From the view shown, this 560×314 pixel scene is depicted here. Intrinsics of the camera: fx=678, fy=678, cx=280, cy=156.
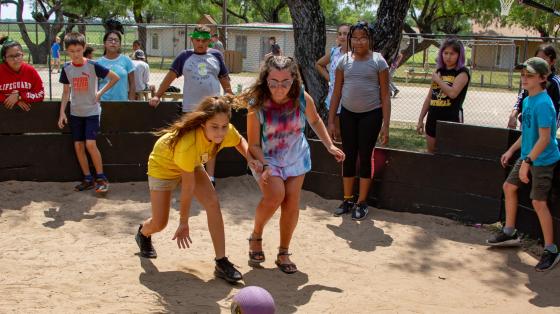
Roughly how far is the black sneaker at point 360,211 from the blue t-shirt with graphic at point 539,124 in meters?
1.74

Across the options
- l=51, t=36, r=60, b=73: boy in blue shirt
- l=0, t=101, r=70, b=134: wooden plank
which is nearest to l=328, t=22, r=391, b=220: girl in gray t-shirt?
l=0, t=101, r=70, b=134: wooden plank

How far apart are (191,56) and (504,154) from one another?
325cm

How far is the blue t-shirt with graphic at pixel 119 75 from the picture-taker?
7621mm

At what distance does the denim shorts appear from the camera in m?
7.03

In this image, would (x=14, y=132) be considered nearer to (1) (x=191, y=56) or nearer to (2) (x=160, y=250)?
(1) (x=191, y=56)

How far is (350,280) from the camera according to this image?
5.07 metres

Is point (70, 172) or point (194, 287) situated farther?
point (70, 172)

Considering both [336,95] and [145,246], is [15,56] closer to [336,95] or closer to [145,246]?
[145,246]

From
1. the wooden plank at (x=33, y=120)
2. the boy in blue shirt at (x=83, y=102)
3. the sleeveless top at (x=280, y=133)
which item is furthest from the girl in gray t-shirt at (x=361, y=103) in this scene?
the wooden plank at (x=33, y=120)

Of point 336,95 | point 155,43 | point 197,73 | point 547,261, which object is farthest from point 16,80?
point 155,43

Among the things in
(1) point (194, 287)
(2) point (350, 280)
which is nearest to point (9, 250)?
(1) point (194, 287)

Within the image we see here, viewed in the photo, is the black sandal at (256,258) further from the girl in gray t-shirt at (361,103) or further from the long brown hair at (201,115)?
the girl in gray t-shirt at (361,103)

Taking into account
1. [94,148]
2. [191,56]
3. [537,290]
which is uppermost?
[191,56]

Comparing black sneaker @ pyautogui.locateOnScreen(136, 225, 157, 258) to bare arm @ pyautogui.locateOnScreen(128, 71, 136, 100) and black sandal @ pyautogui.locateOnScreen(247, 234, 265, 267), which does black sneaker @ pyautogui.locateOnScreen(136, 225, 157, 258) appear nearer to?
black sandal @ pyautogui.locateOnScreen(247, 234, 265, 267)
